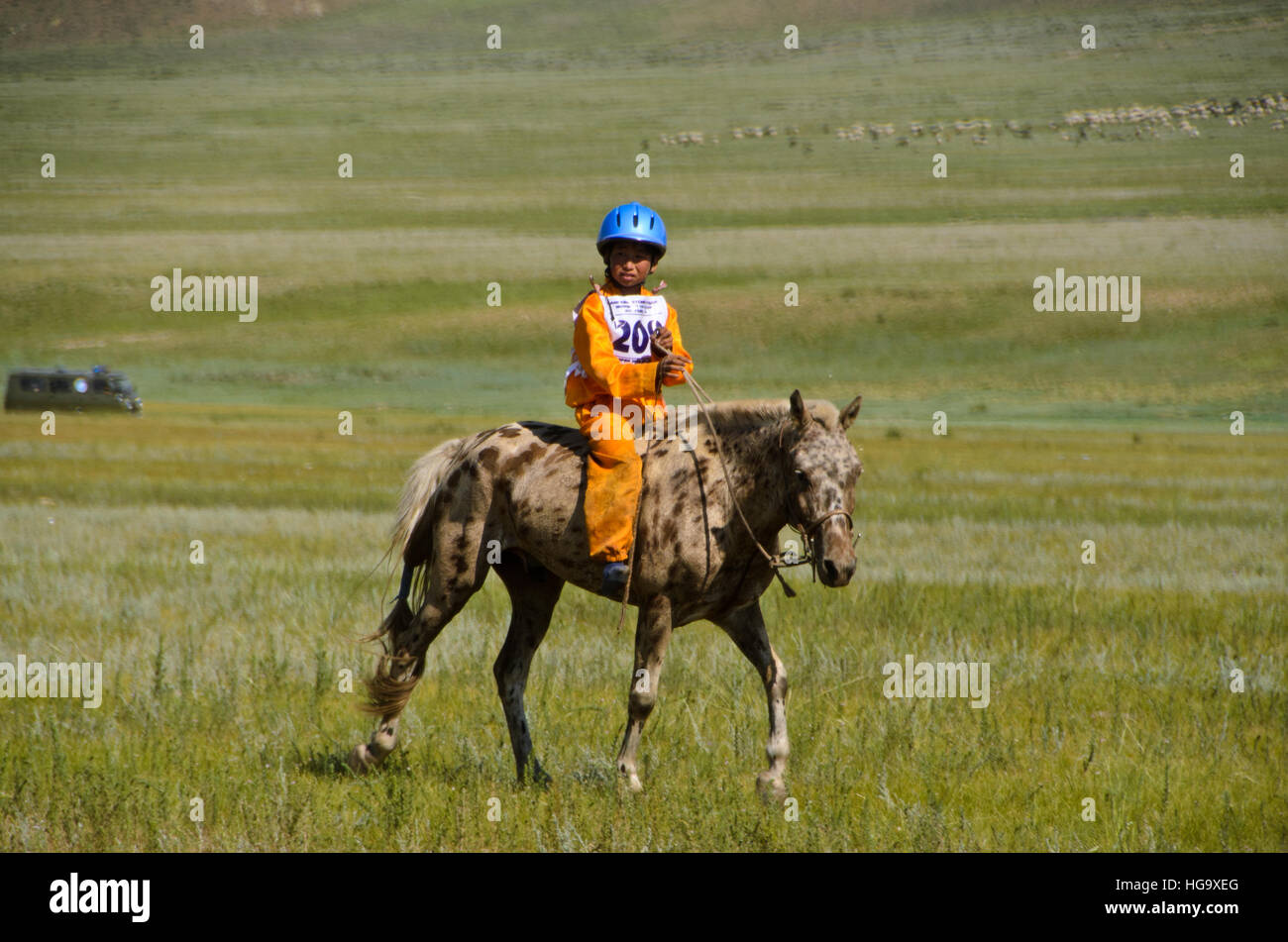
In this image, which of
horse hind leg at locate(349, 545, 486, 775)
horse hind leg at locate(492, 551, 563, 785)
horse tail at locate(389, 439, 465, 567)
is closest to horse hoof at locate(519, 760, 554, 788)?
A: horse hind leg at locate(492, 551, 563, 785)

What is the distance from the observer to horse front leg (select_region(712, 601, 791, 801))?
330 inches

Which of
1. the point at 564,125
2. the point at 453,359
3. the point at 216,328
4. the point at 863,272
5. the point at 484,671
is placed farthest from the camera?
the point at 564,125

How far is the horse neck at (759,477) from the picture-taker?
827cm

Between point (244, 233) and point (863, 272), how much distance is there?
155 feet

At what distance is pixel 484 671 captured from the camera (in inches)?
457

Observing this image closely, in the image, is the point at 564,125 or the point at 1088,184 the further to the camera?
the point at 564,125

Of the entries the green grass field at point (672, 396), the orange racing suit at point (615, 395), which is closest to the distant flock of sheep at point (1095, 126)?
the green grass field at point (672, 396)

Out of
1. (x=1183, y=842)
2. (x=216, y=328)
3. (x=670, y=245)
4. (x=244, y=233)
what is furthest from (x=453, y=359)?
(x=1183, y=842)

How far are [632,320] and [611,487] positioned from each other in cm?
104

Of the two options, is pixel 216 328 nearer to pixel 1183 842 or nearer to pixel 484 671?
pixel 484 671

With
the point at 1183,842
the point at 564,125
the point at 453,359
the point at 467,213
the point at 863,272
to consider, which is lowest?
the point at 1183,842

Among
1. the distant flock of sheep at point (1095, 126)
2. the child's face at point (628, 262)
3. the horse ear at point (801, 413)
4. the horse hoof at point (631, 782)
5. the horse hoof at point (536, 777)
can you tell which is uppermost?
the distant flock of sheep at point (1095, 126)

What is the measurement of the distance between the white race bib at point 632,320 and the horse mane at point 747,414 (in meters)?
0.55

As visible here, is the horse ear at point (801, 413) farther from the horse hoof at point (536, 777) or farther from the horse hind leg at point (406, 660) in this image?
the horse hoof at point (536, 777)
